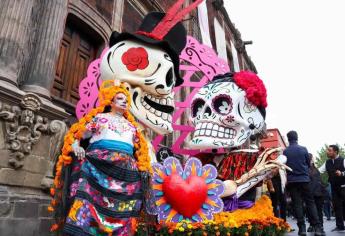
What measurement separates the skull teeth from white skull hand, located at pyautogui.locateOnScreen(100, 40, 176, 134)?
1.41 ft

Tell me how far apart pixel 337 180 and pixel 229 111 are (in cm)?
280

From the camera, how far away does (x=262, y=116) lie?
12.8 ft

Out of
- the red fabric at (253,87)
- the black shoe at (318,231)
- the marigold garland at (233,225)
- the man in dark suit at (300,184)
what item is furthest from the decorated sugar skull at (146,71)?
the black shoe at (318,231)

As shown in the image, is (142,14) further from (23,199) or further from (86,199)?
(86,199)

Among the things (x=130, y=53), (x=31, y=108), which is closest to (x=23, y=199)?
(x=31, y=108)

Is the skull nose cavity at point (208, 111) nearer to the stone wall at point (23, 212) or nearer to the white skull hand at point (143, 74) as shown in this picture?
the white skull hand at point (143, 74)

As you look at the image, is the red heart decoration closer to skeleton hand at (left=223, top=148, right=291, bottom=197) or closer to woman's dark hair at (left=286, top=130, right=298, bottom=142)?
skeleton hand at (left=223, top=148, right=291, bottom=197)

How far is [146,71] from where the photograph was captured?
327cm

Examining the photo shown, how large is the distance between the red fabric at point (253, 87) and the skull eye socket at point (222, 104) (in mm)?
241

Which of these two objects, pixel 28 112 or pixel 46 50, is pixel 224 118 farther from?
pixel 46 50

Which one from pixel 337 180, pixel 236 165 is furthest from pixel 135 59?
pixel 337 180

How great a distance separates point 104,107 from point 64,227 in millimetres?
1033

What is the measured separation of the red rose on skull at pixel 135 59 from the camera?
3238mm

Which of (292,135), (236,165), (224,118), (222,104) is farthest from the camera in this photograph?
(292,135)
